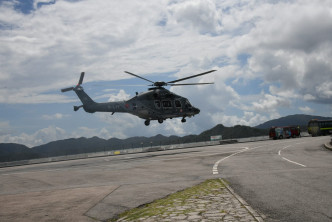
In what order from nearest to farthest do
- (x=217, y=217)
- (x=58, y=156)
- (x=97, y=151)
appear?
1. (x=217, y=217)
2. (x=58, y=156)
3. (x=97, y=151)

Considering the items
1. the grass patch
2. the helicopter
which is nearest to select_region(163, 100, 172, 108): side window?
the helicopter

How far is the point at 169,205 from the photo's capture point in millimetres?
8086

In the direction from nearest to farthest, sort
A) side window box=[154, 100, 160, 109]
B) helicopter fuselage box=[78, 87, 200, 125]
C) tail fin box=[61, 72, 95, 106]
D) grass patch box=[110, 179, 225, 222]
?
grass patch box=[110, 179, 225, 222], helicopter fuselage box=[78, 87, 200, 125], side window box=[154, 100, 160, 109], tail fin box=[61, 72, 95, 106]

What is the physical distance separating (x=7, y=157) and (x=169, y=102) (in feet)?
111

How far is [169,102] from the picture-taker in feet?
127

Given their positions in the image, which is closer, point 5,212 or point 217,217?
point 217,217

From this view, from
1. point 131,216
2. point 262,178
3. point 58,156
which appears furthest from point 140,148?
point 131,216

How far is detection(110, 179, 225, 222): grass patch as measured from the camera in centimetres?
729

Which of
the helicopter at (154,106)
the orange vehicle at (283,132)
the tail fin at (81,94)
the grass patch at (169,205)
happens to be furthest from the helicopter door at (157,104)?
the orange vehicle at (283,132)

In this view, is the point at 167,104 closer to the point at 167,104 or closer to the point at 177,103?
the point at 167,104

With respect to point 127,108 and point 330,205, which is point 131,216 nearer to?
point 330,205

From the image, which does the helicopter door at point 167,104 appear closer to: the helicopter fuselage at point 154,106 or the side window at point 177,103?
the helicopter fuselage at point 154,106

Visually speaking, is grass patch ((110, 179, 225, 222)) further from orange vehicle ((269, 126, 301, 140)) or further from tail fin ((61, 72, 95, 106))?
orange vehicle ((269, 126, 301, 140))

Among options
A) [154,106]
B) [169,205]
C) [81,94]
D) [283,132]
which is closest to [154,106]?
[154,106]
